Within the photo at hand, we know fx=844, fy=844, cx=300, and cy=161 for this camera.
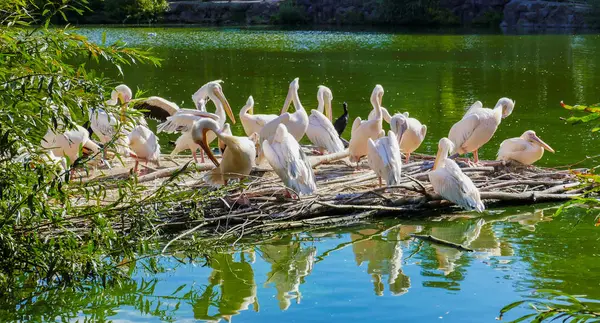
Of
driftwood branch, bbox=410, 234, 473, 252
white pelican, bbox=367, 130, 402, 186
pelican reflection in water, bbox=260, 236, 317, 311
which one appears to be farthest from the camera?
white pelican, bbox=367, 130, 402, 186

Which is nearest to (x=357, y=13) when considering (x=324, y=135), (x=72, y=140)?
(x=324, y=135)

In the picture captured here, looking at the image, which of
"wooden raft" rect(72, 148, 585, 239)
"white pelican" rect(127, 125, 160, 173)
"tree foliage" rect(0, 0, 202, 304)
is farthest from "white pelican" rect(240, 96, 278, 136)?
"tree foliage" rect(0, 0, 202, 304)

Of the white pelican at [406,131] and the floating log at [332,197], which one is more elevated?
the white pelican at [406,131]

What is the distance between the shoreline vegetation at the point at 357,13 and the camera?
46.4 meters

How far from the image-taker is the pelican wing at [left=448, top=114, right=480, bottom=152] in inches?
358

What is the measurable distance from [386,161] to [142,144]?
7.87 feet

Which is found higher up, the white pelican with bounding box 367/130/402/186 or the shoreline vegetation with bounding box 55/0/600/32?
the white pelican with bounding box 367/130/402/186

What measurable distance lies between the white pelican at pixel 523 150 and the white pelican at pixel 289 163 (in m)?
2.33

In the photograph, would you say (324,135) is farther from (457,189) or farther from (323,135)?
(457,189)

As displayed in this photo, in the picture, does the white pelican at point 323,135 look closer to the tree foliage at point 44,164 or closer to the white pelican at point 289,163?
the white pelican at point 289,163

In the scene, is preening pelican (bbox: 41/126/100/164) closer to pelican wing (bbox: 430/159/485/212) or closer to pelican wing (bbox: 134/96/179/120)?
pelican wing (bbox: 134/96/179/120)

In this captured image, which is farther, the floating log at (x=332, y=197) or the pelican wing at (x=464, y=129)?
the pelican wing at (x=464, y=129)

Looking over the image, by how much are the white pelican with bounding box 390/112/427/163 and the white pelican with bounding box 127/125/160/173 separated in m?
2.51

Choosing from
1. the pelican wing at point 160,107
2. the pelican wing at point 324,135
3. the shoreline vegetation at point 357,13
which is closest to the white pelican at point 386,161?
the pelican wing at point 324,135
